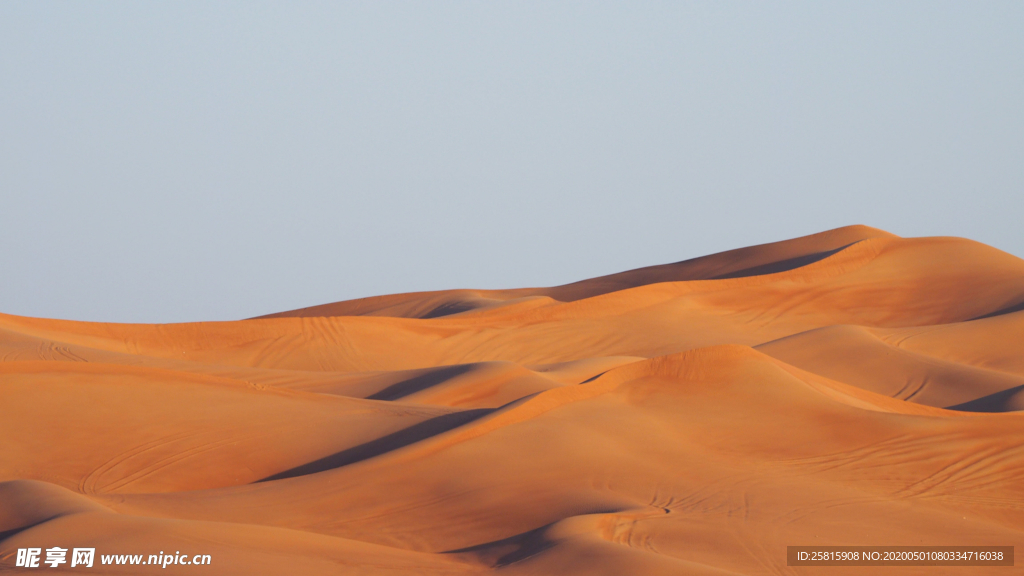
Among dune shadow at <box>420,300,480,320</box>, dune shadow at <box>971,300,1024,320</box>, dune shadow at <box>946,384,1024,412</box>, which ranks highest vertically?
dune shadow at <box>420,300,480,320</box>

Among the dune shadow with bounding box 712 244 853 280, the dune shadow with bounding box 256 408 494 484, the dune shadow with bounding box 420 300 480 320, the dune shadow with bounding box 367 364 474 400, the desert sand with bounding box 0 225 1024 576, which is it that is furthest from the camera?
the dune shadow with bounding box 420 300 480 320

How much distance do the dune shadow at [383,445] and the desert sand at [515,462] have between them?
33mm

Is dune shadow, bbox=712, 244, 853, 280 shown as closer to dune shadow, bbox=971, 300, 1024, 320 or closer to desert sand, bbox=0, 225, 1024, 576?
dune shadow, bbox=971, 300, 1024, 320

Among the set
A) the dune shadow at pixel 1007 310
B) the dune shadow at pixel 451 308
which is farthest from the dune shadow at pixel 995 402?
the dune shadow at pixel 451 308

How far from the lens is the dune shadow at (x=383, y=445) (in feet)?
33.8

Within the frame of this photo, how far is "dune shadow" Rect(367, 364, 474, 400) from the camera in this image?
14.8 metres

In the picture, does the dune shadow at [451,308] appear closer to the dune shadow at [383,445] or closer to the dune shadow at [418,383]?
the dune shadow at [418,383]

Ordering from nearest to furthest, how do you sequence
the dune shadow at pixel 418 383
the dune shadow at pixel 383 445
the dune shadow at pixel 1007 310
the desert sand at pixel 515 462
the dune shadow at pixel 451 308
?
the desert sand at pixel 515 462
the dune shadow at pixel 383 445
the dune shadow at pixel 418 383
the dune shadow at pixel 1007 310
the dune shadow at pixel 451 308

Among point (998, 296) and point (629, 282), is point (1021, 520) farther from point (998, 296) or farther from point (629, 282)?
point (629, 282)

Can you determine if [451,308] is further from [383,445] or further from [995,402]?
[383,445]

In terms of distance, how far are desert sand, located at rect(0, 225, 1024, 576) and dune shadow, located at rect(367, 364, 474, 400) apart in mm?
46

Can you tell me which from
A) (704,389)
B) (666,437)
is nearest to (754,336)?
(704,389)

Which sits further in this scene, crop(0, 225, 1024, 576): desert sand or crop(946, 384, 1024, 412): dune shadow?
crop(946, 384, 1024, 412): dune shadow

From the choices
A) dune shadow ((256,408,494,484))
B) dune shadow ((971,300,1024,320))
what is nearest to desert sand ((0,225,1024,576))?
dune shadow ((256,408,494,484))
